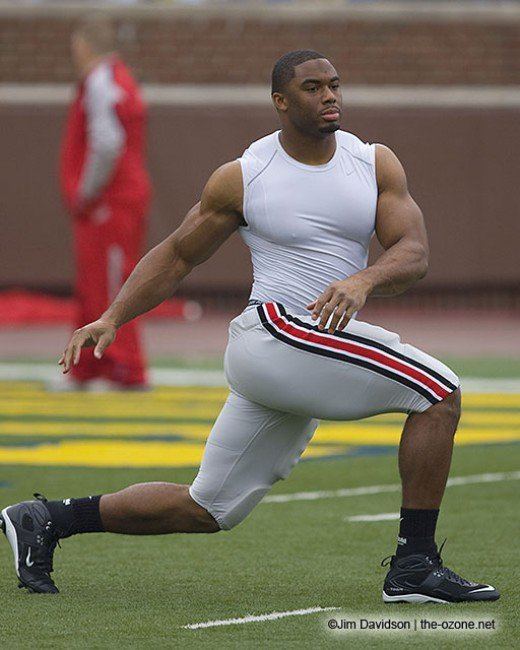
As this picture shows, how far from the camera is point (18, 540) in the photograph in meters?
6.88

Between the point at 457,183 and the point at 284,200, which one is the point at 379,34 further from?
the point at 284,200

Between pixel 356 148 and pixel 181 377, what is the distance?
9.89 metres

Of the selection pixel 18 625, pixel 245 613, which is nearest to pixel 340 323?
pixel 245 613

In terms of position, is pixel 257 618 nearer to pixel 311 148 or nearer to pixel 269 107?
pixel 311 148

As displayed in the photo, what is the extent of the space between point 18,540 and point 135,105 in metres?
8.10

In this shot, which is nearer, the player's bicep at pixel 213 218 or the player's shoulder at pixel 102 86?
the player's bicep at pixel 213 218

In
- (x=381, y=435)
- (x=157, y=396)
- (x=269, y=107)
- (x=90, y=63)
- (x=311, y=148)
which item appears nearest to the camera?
(x=311, y=148)

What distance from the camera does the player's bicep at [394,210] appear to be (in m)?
6.55

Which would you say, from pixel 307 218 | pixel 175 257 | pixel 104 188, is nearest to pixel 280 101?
pixel 307 218

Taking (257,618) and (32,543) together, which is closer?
(257,618)

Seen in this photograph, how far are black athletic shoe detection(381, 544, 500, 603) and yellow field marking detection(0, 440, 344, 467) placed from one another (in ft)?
13.6

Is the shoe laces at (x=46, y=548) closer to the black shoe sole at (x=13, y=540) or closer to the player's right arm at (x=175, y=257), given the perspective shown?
the black shoe sole at (x=13, y=540)

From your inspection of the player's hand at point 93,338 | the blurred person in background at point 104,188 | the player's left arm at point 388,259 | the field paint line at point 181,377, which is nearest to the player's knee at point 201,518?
the player's hand at point 93,338

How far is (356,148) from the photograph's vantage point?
22.0 feet
